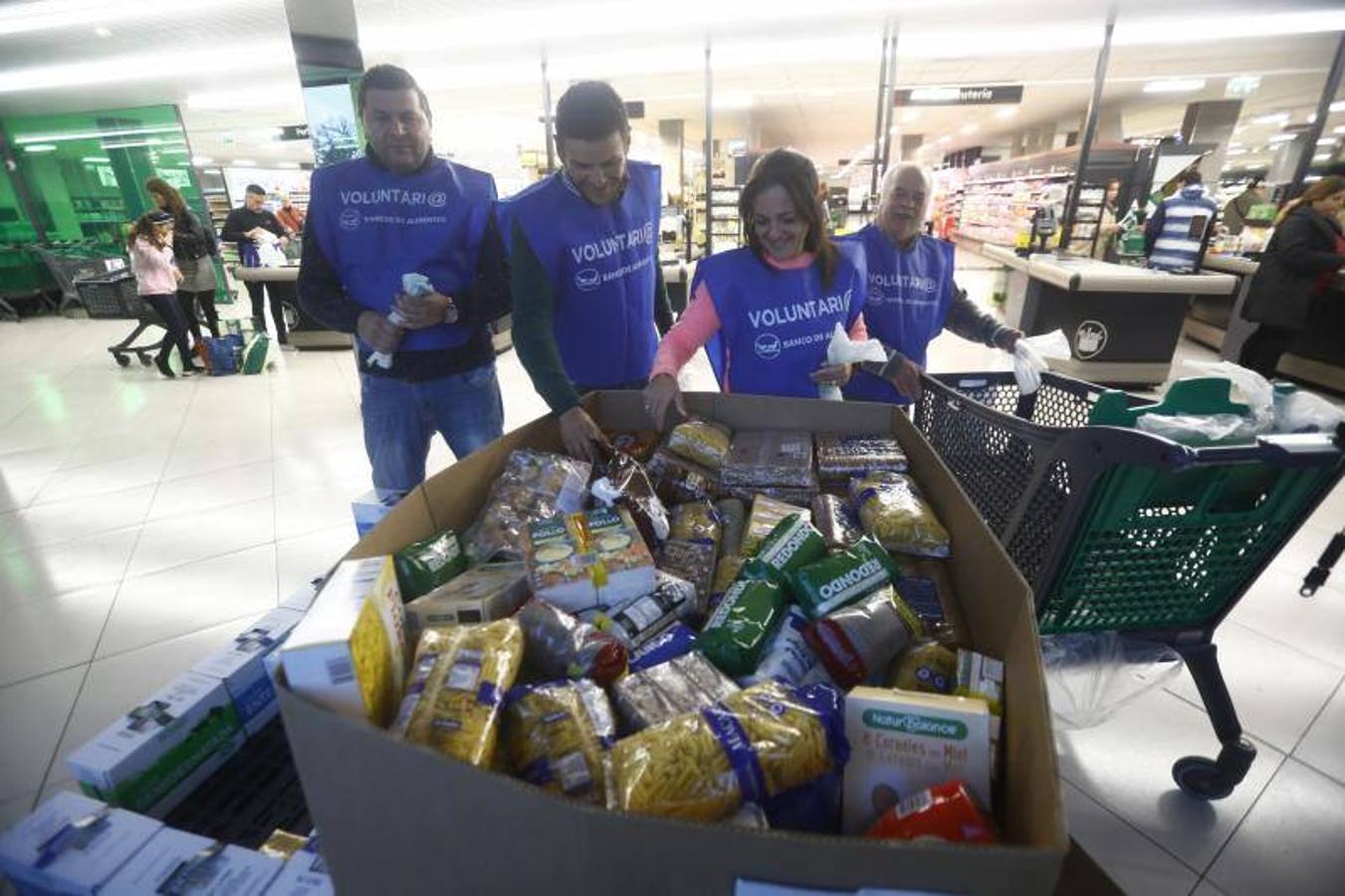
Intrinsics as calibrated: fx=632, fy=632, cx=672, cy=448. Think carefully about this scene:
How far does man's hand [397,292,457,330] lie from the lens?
4.87ft

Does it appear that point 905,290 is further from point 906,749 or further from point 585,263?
point 906,749

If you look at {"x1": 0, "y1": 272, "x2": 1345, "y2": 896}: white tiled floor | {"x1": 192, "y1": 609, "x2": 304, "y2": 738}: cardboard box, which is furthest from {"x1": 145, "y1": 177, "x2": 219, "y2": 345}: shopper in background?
{"x1": 192, "y1": 609, "x2": 304, "y2": 738}: cardboard box

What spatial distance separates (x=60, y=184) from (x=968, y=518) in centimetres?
1677

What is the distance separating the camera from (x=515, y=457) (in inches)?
43.7

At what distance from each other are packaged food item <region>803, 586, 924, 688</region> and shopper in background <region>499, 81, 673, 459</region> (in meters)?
0.60

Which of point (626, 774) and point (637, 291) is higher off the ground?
point (637, 291)

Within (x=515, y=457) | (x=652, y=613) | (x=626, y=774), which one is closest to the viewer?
A: (x=626, y=774)

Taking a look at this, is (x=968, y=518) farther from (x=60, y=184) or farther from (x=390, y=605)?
(x=60, y=184)

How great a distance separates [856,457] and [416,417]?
1.23 m

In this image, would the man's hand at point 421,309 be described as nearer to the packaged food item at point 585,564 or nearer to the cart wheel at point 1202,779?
the packaged food item at point 585,564

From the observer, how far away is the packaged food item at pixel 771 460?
45.3 inches

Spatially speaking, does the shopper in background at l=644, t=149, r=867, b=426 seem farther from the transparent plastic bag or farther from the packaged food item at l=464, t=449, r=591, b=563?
the transparent plastic bag

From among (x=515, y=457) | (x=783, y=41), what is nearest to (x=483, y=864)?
(x=515, y=457)

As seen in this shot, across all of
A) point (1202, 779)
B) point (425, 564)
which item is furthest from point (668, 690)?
point (1202, 779)
